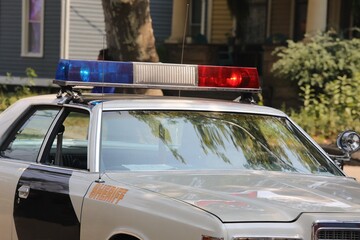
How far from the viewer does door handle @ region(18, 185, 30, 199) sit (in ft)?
15.2

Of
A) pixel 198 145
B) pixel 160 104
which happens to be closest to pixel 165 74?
pixel 160 104

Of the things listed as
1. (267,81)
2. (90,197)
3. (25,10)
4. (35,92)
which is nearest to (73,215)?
(90,197)

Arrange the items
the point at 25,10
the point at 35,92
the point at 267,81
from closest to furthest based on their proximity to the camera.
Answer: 1. the point at 267,81
2. the point at 35,92
3. the point at 25,10

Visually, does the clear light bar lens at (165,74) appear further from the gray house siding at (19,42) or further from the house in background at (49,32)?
the gray house siding at (19,42)

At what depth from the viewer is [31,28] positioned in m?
21.2

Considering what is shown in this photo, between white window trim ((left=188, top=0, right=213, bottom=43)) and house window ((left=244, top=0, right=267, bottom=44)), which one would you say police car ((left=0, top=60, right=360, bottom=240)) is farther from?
white window trim ((left=188, top=0, right=213, bottom=43))

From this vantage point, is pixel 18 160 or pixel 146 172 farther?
pixel 18 160

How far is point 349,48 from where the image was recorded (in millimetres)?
15211

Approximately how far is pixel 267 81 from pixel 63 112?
1277 cm

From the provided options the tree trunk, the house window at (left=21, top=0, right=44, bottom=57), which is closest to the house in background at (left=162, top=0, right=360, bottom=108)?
the house window at (left=21, top=0, right=44, bottom=57)

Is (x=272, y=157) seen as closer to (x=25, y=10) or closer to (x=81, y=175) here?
(x=81, y=175)

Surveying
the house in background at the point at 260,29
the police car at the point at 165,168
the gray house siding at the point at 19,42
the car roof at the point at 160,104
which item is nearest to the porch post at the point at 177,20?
the house in background at the point at 260,29

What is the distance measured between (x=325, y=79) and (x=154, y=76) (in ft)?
34.3

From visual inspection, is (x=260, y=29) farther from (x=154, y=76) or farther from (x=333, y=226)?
(x=333, y=226)
